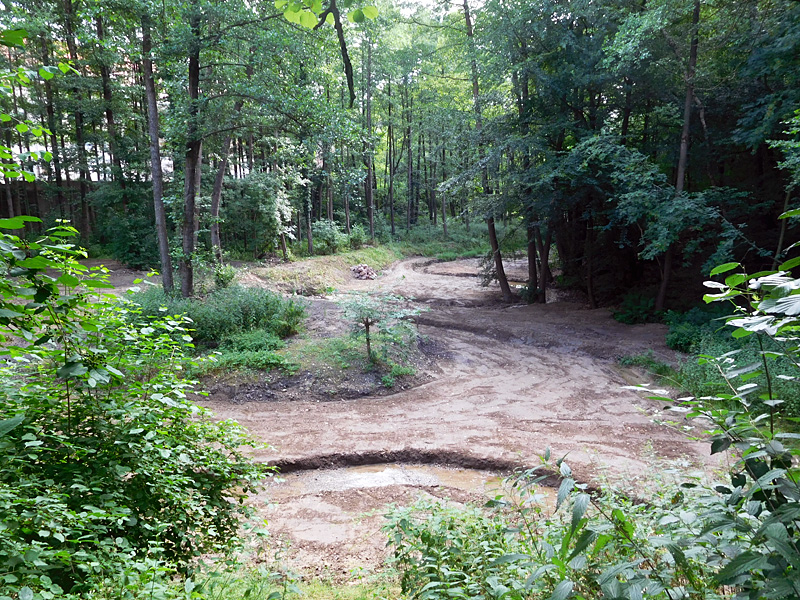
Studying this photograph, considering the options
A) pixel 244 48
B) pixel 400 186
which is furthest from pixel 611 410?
pixel 400 186

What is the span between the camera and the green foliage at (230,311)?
1050 centimetres

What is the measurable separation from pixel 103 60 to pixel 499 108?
1600cm

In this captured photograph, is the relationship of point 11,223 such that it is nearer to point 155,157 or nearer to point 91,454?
point 91,454

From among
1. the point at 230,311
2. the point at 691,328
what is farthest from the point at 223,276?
the point at 691,328

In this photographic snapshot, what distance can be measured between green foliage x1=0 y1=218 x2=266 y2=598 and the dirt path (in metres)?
2.13

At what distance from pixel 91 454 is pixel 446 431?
585cm

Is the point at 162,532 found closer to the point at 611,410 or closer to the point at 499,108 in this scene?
the point at 611,410

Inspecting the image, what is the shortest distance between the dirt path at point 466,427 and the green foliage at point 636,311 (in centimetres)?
59

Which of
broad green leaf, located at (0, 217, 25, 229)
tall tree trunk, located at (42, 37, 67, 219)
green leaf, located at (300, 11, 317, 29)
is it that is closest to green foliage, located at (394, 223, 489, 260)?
tall tree trunk, located at (42, 37, 67, 219)

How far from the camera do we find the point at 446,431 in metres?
7.65

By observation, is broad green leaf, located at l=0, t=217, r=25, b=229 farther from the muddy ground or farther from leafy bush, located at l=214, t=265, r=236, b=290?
leafy bush, located at l=214, t=265, r=236, b=290

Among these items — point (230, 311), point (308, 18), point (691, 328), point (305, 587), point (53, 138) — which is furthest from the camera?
point (53, 138)

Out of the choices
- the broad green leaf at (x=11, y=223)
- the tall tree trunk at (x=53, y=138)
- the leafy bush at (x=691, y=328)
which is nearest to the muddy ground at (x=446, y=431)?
the leafy bush at (x=691, y=328)

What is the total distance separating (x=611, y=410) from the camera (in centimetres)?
836
